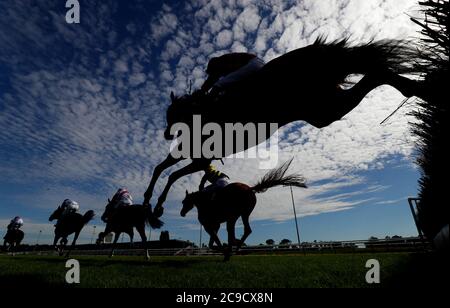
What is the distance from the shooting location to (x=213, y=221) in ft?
25.1

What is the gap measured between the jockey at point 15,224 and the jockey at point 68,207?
743 cm

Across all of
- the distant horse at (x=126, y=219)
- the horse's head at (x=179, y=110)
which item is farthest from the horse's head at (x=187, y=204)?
the horse's head at (x=179, y=110)

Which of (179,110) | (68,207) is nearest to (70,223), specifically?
(68,207)

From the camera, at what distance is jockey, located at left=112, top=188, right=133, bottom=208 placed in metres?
10.7

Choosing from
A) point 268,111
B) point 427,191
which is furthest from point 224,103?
point 427,191

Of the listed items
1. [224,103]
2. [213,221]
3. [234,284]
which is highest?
[224,103]

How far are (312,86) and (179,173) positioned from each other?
245 centimetres

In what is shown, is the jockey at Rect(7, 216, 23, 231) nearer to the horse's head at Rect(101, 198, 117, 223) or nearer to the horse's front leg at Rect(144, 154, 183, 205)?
the horse's head at Rect(101, 198, 117, 223)

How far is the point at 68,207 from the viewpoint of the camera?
43.1 feet

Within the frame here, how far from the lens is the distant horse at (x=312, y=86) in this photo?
2854mm
